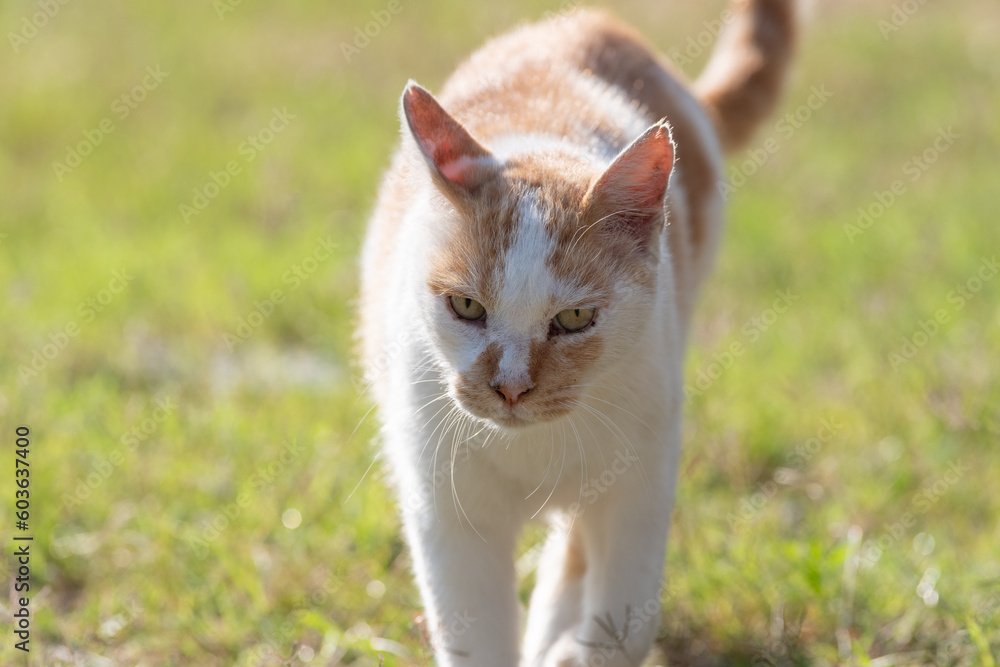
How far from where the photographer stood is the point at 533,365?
202 cm

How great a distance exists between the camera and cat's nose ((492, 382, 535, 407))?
1.99 m

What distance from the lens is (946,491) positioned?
318 cm

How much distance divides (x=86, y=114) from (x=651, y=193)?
476 cm
